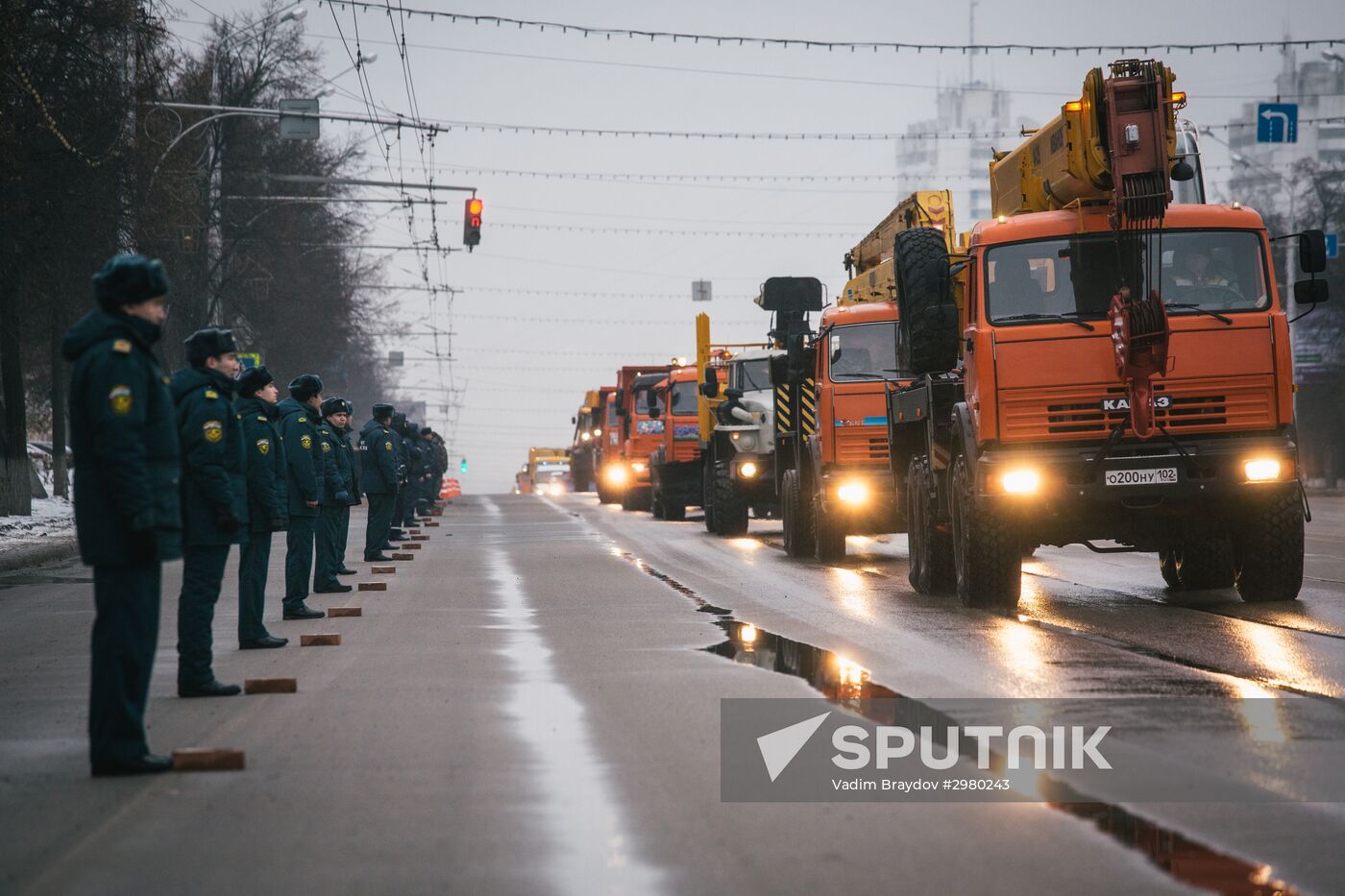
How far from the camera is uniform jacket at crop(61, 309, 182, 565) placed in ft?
22.7

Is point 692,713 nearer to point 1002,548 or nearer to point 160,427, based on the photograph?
point 160,427

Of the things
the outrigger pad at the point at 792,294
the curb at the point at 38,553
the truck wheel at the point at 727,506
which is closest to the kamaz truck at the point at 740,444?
the truck wheel at the point at 727,506

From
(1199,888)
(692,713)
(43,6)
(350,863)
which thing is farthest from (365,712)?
(43,6)

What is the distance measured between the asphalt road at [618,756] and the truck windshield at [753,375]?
41.9 ft

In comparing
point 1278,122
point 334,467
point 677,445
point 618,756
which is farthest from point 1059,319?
point 1278,122

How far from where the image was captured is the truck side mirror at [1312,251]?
12.9 meters

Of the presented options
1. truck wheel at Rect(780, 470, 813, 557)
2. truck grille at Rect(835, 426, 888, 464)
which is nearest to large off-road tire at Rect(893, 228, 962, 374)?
truck grille at Rect(835, 426, 888, 464)

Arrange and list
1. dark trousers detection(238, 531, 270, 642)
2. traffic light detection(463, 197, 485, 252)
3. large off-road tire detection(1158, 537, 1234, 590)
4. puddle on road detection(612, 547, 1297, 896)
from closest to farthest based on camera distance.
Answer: puddle on road detection(612, 547, 1297, 896) → dark trousers detection(238, 531, 270, 642) → large off-road tire detection(1158, 537, 1234, 590) → traffic light detection(463, 197, 485, 252)

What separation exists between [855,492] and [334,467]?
6307 millimetres

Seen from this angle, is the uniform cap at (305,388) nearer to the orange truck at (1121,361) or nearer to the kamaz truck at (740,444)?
the orange truck at (1121,361)

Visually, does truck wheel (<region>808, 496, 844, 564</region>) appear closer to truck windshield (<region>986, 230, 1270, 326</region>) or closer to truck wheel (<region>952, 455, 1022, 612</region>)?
truck wheel (<region>952, 455, 1022, 612</region>)

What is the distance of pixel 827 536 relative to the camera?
67.5 feet

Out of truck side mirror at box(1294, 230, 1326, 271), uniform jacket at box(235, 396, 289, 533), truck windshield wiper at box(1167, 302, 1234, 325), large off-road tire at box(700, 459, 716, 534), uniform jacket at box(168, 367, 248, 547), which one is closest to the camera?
uniform jacket at box(168, 367, 248, 547)

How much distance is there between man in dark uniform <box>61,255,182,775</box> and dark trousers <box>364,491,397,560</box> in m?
14.7
